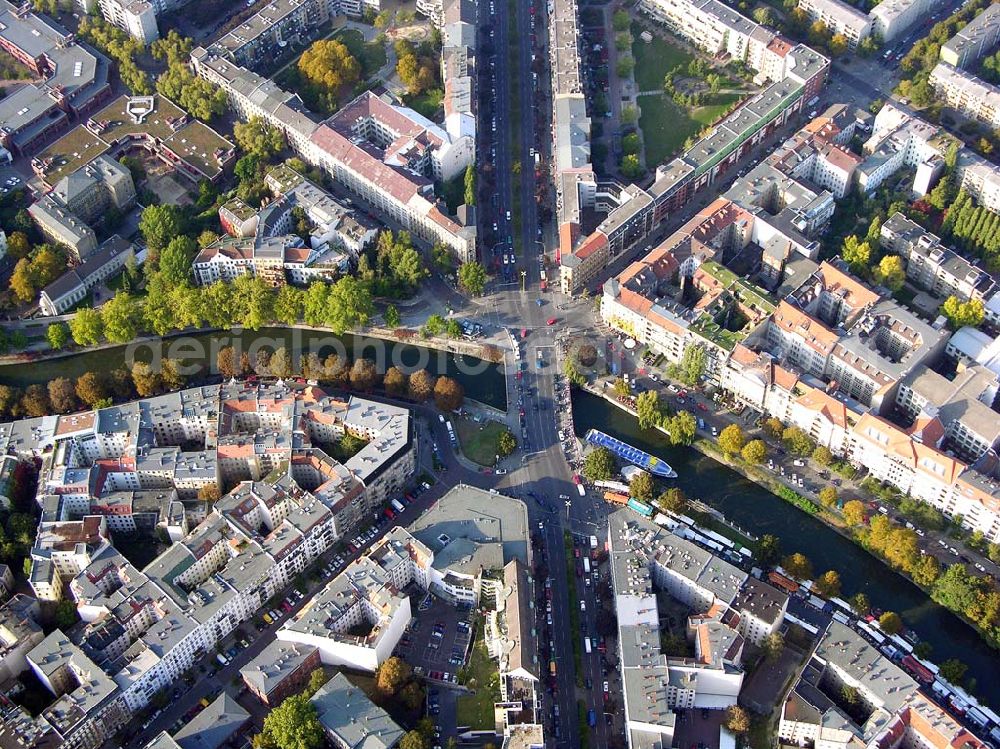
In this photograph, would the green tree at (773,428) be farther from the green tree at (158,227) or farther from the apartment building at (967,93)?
the green tree at (158,227)

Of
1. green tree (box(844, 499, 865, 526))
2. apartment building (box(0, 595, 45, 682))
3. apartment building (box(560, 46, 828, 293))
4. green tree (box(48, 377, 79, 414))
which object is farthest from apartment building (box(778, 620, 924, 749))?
green tree (box(48, 377, 79, 414))

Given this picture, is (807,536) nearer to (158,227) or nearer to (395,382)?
(395,382)

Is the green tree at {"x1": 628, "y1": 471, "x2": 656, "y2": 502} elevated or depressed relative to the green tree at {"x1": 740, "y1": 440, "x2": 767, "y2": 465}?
depressed

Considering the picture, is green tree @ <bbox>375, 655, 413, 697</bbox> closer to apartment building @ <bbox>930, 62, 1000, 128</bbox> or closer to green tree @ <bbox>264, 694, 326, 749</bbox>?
green tree @ <bbox>264, 694, 326, 749</bbox>

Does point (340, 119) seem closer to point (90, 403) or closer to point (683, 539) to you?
point (90, 403)

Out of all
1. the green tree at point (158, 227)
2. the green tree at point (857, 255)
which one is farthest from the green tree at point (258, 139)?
the green tree at point (857, 255)

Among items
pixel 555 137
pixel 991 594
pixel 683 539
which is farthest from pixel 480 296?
pixel 991 594
